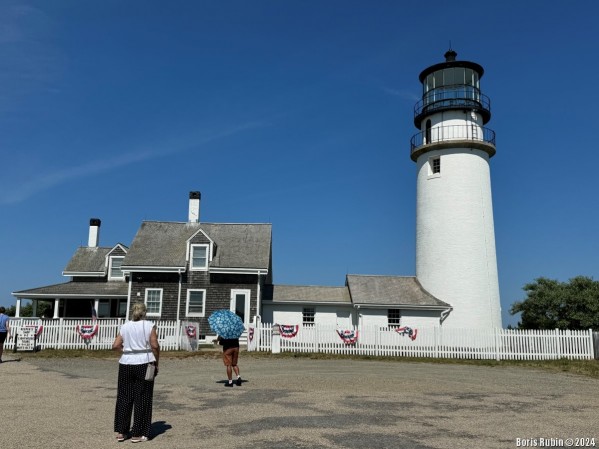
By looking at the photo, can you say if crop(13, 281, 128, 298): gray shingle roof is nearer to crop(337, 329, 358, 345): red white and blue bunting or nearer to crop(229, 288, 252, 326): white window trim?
crop(229, 288, 252, 326): white window trim

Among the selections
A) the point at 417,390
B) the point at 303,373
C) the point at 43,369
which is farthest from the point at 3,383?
the point at 417,390

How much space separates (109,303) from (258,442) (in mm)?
23716

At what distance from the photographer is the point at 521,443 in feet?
23.1

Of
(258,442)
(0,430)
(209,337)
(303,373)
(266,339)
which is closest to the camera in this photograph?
(258,442)

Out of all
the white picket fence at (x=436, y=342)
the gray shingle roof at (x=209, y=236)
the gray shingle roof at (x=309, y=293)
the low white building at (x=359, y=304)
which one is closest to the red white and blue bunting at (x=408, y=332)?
the white picket fence at (x=436, y=342)

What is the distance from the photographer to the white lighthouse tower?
999 inches

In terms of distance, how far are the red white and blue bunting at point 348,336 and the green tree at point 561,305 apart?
13.7 metres

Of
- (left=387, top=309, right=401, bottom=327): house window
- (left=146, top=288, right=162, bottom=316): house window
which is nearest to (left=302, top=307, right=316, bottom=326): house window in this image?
(left=387, top=309, right=401, bottom=327): house window

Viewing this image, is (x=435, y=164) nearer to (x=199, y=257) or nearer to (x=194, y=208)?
(x=199, y=257)

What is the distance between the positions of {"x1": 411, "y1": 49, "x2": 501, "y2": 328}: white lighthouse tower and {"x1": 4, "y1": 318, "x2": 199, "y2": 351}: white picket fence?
12332 mm

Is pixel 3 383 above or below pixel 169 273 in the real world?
below

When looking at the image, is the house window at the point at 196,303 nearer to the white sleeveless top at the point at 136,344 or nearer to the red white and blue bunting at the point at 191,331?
the red white and blue bunting at the point at 191,331

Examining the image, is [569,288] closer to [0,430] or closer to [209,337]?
[209,337]

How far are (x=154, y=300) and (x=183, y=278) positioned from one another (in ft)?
5.72
